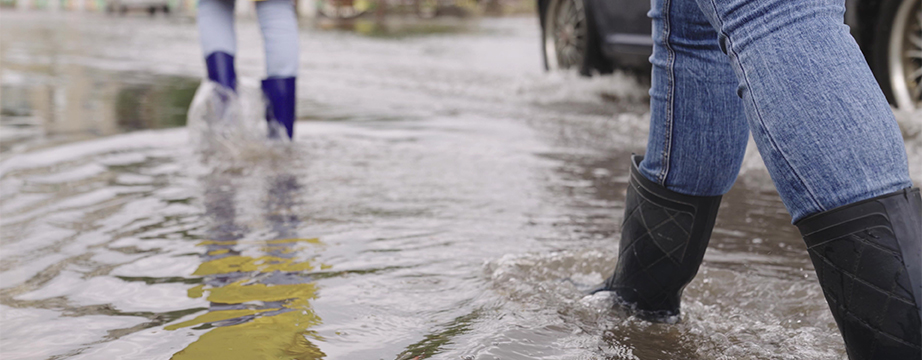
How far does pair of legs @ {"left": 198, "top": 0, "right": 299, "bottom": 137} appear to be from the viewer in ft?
12.0

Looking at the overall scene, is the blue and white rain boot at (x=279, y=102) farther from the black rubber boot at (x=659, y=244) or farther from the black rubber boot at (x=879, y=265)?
the black rubber boot at (x=879, y=265)

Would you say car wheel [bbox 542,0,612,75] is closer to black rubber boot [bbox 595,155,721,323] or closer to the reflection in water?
the reflection in water

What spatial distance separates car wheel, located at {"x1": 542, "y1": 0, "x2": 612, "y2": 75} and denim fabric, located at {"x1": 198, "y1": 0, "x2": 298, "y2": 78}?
104 inches

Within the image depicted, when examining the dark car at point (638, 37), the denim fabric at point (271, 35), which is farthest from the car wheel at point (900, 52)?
the denim fabric at point (271, 35)

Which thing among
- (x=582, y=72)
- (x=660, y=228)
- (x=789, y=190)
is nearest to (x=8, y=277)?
(x=660, y=228)

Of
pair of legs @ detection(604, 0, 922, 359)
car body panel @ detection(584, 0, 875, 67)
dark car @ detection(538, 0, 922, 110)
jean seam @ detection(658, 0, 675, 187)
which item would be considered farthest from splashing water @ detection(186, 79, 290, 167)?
pair of legs @ detection(604, 0, 922, 359)

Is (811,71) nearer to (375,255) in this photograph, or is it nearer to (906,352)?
(906,352)

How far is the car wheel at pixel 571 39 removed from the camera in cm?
588

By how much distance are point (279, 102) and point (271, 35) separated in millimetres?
278

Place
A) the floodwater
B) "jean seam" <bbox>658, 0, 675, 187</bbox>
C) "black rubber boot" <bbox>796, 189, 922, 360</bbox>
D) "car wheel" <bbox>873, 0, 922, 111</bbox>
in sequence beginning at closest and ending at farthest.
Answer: "black rubber boot" <bbox>796, 189, 922, 360</bbox>
"jean seam" <bbox>658, 0, 675, 187</bbox>
the floodwater
"car wheel" <bbox>873, 0, 922, 111</bbox>

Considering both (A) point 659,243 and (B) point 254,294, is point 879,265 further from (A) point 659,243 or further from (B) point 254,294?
(B) point 254,294

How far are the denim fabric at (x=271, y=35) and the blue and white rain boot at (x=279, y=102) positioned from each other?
0.03 metres

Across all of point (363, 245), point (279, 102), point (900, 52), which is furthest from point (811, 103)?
point (900, 52)

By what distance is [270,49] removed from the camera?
3.65 meters
